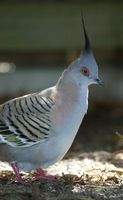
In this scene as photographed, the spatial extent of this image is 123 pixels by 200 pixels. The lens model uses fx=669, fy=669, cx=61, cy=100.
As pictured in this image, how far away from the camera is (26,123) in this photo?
201 inches

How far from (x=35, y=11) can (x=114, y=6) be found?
1084mm

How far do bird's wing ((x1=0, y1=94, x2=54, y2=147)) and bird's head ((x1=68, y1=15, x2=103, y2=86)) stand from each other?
0.40 m

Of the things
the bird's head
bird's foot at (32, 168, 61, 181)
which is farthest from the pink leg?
the bird's head

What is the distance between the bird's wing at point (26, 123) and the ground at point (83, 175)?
0.32 meters

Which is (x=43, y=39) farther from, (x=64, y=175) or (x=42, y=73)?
(x=64, y=175)

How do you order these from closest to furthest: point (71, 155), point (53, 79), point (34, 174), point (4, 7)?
point (34, 174)
point (71, 155)
point (4, 7)
point (53, 79)

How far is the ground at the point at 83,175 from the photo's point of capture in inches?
184

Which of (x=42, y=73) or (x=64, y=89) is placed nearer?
(x=64, y=89)

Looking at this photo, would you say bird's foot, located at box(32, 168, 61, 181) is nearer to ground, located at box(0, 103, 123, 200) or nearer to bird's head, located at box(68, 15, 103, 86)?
ground, located at box(0, 103, 123, 200)

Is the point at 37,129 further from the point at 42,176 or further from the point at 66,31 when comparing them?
the point at 66,31

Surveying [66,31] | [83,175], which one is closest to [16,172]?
[83,175]

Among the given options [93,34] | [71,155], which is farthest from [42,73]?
[71,155]

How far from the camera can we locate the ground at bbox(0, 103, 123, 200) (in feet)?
15.4

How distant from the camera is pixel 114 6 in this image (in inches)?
358
